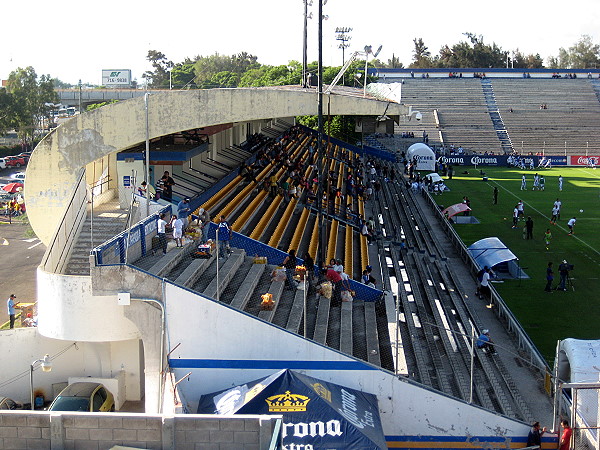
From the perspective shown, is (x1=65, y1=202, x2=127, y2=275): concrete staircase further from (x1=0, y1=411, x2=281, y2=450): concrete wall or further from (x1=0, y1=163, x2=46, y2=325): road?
(x1=0, y1=411, x2=281, y2=450): concrete wall

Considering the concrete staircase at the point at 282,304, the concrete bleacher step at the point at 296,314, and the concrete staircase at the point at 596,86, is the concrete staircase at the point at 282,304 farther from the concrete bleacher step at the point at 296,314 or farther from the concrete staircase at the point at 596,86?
the concrete staircase at the point at 596,86

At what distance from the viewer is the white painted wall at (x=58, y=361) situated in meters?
16.8

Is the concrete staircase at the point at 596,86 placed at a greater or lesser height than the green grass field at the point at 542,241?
greater

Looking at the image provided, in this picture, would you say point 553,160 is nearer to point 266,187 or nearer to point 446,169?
point 446,169

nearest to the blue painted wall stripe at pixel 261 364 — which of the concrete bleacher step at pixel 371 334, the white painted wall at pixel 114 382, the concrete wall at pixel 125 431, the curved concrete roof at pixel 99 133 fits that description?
the concrete bleacher step at pixel 371 334

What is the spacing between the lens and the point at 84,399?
1609 cm

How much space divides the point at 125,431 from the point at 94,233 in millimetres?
10136

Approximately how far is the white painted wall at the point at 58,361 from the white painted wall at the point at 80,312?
1317 mm

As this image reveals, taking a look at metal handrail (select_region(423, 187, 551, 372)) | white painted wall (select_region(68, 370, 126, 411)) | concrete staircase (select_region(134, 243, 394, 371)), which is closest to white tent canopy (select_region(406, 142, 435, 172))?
metal handrail (select_region(423, 187, 551, 372))

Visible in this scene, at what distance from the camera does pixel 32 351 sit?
673 inches

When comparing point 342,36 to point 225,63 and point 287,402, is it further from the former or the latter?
point 225,63

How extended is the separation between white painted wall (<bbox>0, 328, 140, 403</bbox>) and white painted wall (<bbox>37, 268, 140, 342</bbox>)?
1.32 metres

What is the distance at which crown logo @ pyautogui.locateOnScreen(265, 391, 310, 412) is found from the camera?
43.4 ft

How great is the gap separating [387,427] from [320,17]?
11247 millimetres
